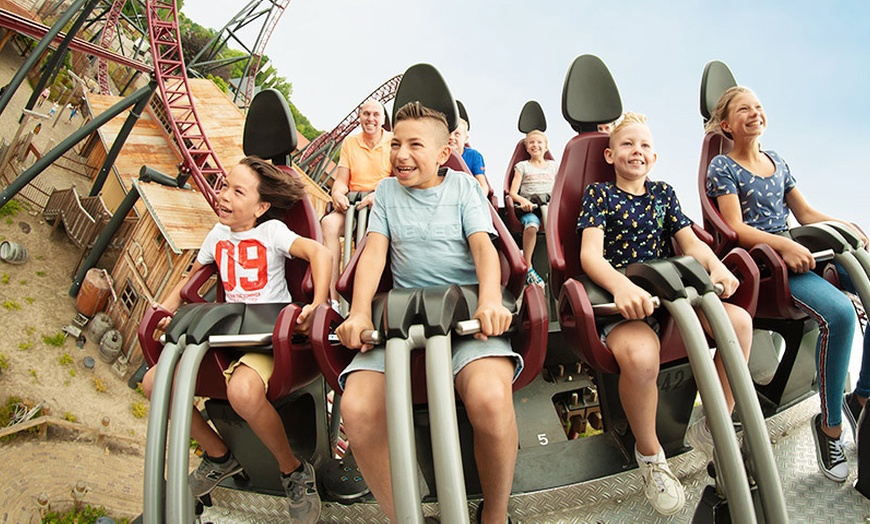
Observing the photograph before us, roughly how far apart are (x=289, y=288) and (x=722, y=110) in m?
1.71

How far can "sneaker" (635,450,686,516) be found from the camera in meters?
1.23

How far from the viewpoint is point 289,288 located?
1.66 m

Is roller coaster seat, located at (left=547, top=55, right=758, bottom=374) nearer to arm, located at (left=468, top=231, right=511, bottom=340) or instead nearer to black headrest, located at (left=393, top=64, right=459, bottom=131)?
arm, located at (left=468, top=231, right=511, bottom=340)

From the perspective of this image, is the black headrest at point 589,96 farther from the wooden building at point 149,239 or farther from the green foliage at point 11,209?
the green foliage at point 11,209

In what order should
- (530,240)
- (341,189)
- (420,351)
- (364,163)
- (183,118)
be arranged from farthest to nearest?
(183,118) → (530,240) → (364,163) → (341,189) → (420,351)

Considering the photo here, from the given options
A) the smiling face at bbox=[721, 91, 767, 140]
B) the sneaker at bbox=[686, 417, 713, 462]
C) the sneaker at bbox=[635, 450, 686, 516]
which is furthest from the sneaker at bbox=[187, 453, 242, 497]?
the smiling face at bbox=[721, 91, 767, 140]

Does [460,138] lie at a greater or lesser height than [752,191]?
lesser

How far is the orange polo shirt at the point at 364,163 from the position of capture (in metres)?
2.69

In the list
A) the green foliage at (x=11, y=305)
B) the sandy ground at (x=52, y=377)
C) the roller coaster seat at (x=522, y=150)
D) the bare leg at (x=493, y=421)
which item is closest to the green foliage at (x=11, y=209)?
the sandy ground at (x=52, y=377)

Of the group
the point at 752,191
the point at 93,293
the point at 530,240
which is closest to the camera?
the point at 752,191

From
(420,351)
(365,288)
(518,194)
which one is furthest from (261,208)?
(518,194)

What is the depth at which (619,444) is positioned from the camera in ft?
5.24

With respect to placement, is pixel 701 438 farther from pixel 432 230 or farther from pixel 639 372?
pixel 432 230

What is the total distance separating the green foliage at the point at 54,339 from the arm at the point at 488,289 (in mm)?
7604
